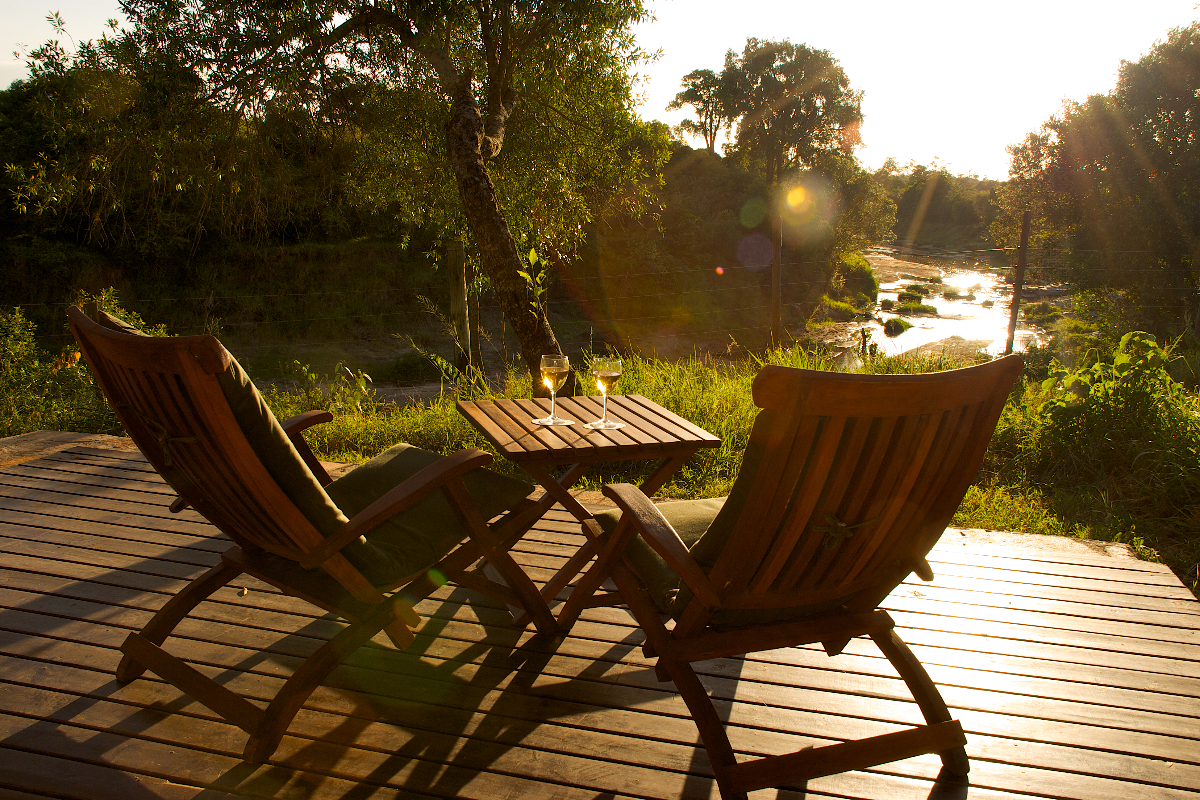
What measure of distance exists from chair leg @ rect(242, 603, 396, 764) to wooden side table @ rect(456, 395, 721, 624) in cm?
58

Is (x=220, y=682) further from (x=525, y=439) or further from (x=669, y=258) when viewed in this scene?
(x=669, y=258)

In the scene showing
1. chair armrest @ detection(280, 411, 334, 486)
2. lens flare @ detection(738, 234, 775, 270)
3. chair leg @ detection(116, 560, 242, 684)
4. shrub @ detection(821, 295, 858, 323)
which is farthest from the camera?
lens flare @ detection(738, 234, 775, 270)

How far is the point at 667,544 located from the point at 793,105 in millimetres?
31389

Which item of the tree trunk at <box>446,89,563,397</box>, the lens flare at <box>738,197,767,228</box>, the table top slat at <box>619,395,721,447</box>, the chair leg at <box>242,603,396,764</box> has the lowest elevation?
the chair leg at <box>242,603,396,764</box>

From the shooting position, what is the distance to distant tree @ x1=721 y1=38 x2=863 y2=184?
1130 inches

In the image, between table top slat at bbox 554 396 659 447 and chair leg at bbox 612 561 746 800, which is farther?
table top slat at bbox 554 396 659 447

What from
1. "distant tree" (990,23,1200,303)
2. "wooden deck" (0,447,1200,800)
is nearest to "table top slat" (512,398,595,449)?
"wooden deck" (0,447,1200,800)

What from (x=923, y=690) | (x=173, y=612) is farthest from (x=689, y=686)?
(x=173, y=612)

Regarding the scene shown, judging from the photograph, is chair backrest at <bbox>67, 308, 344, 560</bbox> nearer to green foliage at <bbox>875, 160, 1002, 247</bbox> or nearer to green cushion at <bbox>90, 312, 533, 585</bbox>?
green cushion at <bbox>90, 312, 533, 585</bbox>

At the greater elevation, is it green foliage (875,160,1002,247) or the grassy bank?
green foliage (875,160,1002,247)

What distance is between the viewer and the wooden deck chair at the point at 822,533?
1208mm

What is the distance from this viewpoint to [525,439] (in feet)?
6.55

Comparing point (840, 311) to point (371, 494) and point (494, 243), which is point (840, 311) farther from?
point (371, 494)

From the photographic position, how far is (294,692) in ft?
5.17
